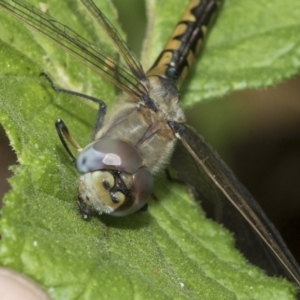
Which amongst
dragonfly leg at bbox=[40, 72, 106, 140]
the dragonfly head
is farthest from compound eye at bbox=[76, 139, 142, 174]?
dragonfly leg at bbox=[40, 72, 106, 140]

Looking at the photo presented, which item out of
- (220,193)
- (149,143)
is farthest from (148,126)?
(220,193)

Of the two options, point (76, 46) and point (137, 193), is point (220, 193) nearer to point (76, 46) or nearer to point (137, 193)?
point (137, 193)

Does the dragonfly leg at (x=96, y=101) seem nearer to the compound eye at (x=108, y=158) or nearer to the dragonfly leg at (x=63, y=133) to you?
the dragonfly leg at (x=63, y=133)

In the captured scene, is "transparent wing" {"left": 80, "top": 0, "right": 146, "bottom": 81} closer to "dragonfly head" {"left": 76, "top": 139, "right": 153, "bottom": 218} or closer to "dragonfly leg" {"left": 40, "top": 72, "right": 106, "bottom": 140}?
"dragonfly leg" {"left": 40, "top": 72, "right": 106, "bottom": 140}

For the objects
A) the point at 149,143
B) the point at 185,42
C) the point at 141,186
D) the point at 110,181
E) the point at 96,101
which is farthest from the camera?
the point at 185,42

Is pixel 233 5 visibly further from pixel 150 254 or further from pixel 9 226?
pixel 9 226

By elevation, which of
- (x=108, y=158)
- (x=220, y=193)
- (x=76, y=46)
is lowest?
(x=220, y=193)
